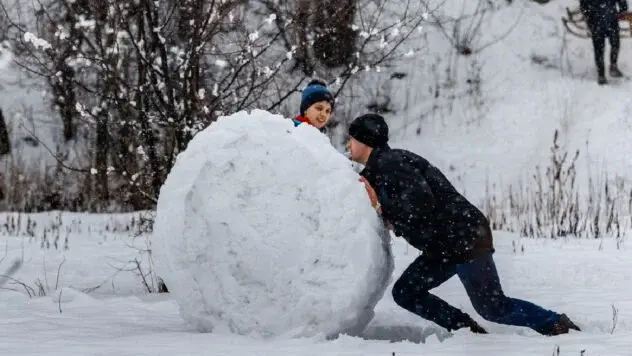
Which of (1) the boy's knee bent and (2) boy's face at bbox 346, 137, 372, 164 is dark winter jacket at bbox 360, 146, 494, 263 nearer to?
(2) boy's face at bbox 346, 137, 372, 164

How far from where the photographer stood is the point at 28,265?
808 cm

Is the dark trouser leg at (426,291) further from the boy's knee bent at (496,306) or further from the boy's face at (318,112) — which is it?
the boy's face at (318,112)

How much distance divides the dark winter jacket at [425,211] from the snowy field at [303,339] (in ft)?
1.41

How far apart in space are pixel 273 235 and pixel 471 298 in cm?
110

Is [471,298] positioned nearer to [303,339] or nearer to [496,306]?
[496,306]

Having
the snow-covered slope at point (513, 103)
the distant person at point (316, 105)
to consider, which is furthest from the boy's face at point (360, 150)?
the snow-covered slope at point (513, 103)

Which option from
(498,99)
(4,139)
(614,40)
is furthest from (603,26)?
(4,139)

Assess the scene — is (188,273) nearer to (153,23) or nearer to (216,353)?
(216,353)

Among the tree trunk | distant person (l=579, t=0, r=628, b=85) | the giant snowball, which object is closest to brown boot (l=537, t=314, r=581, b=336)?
the giant snowball

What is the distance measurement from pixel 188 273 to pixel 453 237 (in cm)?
129

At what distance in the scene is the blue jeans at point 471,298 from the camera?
14.7 feet

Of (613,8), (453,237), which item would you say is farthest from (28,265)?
(613,8)

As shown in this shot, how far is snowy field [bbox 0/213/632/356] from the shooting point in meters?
4.05

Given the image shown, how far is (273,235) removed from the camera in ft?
13.6
